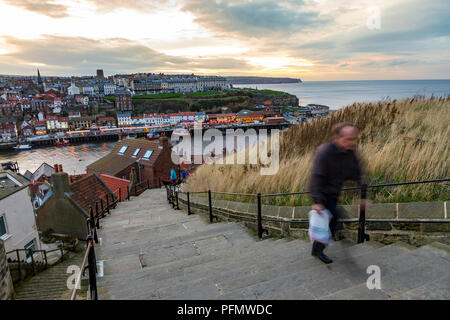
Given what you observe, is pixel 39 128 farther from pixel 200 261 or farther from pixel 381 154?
pixel 381 154

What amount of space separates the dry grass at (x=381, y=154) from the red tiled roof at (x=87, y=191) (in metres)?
8.83

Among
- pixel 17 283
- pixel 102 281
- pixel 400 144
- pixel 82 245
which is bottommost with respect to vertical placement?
pixel 82 245

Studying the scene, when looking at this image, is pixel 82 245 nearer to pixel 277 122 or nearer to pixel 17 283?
pixel 17 283

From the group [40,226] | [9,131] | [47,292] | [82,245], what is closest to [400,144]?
[47,292]

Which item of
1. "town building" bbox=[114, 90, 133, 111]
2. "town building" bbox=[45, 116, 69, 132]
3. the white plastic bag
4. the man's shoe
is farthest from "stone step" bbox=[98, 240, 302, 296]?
"town building" bbox=[114, 90, 133, 111]

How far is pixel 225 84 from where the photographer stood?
19700 centimetres

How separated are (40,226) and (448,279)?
1928 cm

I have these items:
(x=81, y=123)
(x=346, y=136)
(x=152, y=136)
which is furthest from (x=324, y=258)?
(x=81, y=123)

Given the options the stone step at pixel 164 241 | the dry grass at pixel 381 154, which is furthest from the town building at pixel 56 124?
the stone step at pixel 164 241

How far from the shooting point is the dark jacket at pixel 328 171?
9.36ft

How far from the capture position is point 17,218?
1265 cm

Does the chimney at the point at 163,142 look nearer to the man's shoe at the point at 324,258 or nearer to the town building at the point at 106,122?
the man's shoe at the point at 324,258

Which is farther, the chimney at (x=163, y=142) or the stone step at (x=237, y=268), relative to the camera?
the chimney at (x=163, y=142)

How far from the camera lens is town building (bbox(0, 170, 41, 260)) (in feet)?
39.6
